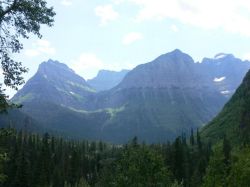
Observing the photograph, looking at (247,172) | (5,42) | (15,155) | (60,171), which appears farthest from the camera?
(60,171)

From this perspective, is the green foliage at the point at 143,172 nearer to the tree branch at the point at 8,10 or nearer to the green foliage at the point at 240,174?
the green foliage at the point at 240,174

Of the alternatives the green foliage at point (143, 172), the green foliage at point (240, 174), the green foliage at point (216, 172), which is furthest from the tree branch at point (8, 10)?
the green foliage at point (143, 172)

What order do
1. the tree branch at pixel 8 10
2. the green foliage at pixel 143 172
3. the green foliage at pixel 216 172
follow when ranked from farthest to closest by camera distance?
the green foliage at pixel 143 172, the green foliage at pixel 216 172, the tree branch at pixel 8 10

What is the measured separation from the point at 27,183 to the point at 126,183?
85.8 meters

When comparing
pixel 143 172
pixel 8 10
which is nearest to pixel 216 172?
pixel 143 172

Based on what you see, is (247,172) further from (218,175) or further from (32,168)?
(32,168)

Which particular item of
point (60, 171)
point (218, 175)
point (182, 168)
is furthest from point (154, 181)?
point (60, 171)

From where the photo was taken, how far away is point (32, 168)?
152000mm

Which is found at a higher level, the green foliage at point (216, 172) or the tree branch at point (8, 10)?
the tree branch at point (8, 10)

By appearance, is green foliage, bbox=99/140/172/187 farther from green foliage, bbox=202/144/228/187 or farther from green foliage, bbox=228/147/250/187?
green foliage, bbox=228/147/250/187

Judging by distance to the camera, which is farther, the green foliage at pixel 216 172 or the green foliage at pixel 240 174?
the green foliage at pixel 216 172

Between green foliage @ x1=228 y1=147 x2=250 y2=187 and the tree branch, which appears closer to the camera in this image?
the tree branch

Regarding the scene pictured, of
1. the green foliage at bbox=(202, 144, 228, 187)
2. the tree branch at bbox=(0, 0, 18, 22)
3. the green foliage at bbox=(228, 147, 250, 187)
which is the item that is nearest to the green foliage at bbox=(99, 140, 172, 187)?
the green foliage at bbox=(202, 144, 228, 187)

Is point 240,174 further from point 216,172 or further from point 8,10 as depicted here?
point 8,10
